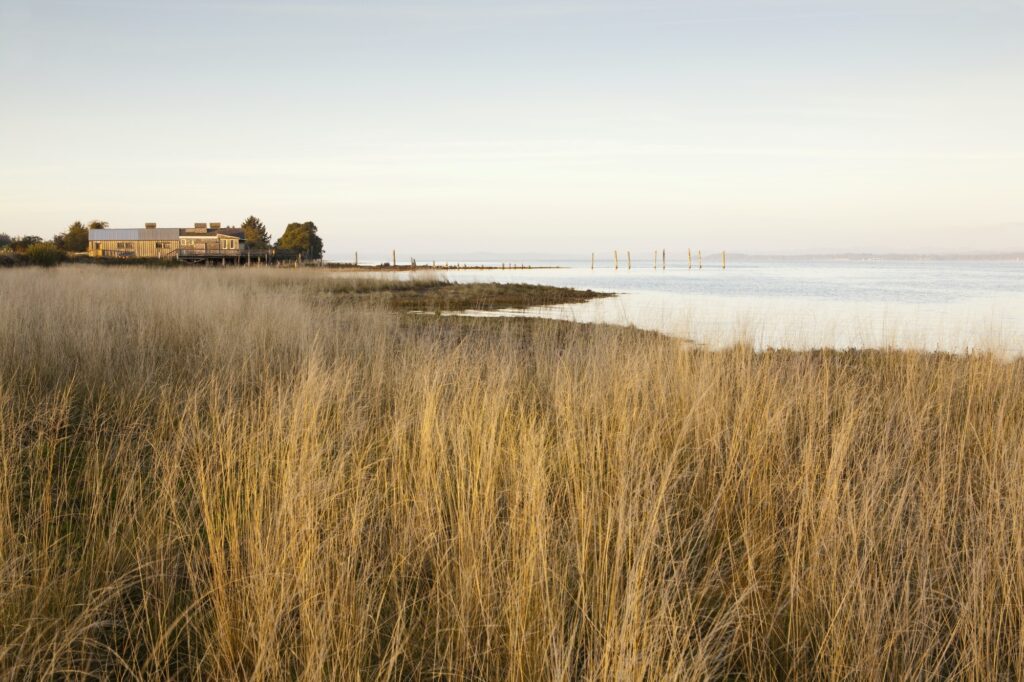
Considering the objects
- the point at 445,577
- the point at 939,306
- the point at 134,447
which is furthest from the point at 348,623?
the point at 939,306

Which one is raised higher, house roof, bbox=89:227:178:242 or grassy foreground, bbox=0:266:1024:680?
house roof, bbox=89:227:178:242

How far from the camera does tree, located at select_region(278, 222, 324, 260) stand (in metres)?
78.1

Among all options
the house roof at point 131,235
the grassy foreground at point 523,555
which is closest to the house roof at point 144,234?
the house roof at point 131,235

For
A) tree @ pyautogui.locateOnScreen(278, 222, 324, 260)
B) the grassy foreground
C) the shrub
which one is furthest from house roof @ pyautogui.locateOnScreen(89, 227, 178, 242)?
the grassy foreground

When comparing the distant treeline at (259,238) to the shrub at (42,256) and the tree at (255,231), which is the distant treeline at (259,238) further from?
the shrub at (42,256)

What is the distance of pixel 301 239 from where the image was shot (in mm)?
78938

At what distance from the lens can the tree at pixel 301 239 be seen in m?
78.1

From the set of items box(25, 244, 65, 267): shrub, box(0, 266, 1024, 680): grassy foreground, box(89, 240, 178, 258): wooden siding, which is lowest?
box(0, 266, 1024, 680): grassy foreground

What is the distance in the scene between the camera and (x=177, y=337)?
801 centimetres

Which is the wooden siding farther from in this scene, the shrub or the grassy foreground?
the grassy foreground

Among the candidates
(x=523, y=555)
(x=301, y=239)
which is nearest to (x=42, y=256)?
(x=523, y=555)

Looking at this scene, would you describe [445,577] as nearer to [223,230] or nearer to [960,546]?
[960,546]

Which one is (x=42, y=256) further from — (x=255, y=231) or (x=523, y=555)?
(x=255, y=231)

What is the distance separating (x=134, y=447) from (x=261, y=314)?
480cm
